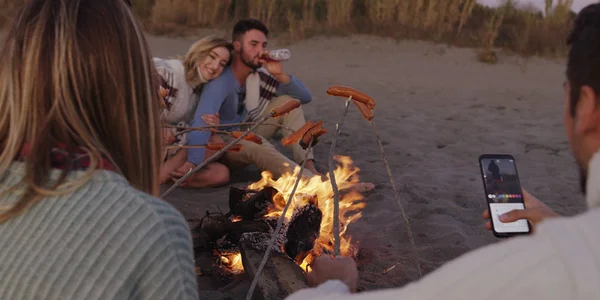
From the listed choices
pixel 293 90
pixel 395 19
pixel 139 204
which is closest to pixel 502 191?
pixel 139 204

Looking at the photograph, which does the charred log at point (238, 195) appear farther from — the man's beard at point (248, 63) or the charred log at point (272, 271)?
the man's beard at point (248, 63)

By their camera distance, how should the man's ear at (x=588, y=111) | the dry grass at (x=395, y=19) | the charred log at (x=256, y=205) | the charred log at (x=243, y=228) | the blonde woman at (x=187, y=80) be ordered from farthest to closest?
the dry grass at (x=395, y=19)
the blonde woman at (x=187, y=80)
the charred log at (x=256, y=205)
the charred log at (x=243, y=228)
the man's ear at (x=588, y=111)

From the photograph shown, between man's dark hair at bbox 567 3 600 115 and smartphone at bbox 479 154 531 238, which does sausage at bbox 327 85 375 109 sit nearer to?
smartphone at bbox 479 154 531 238

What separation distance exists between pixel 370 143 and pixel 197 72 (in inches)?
71.2

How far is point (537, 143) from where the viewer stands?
5.65 meters

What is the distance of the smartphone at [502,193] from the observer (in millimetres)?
2240

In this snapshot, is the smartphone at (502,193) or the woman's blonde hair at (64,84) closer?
the woman's blonde hair at (64,84)

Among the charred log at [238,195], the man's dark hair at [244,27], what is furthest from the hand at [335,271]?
the man's dark hair at [244,27]

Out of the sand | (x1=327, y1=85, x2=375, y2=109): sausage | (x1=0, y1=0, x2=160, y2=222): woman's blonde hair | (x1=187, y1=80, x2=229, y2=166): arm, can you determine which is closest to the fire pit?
the sand

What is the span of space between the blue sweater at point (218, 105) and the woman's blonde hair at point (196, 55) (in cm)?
11

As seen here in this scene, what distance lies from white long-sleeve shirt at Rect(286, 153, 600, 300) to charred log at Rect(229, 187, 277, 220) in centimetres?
232

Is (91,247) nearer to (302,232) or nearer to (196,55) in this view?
(302,232)

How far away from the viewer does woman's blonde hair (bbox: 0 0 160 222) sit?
3.95 ft

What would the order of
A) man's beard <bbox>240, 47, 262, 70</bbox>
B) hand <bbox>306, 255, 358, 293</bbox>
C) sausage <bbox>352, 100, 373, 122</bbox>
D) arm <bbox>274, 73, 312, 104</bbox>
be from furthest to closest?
1. arm <bbox>274, 73, 312, 104</bbox>
2. man's beard <bbox>240, 47, 262, 70</bbox>
3. sausage <bbox>352, 100, 373, 122</bbox>
4. hand <bbox>306, 255, 358, 293</bbox>
